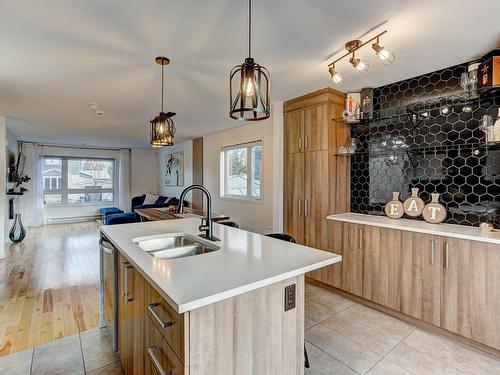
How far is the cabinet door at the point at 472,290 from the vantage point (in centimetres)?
185

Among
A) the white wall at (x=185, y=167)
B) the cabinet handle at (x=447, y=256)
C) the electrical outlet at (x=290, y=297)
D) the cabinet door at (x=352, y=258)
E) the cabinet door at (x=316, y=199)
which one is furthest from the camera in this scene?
the white wall at (x=185, y=167)

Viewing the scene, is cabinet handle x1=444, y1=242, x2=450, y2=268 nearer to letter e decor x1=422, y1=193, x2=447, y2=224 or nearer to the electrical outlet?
letter e decor x1=422, y1=193, x2=447, y2=224

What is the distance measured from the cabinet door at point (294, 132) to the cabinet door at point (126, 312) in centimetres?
241

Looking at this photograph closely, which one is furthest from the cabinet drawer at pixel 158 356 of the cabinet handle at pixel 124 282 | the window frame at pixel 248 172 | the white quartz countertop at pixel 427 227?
the window frame at pixel 248 172

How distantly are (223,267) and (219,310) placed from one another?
9.3 inches

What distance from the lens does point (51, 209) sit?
7645 mm

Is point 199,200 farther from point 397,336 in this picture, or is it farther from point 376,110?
point 397,336

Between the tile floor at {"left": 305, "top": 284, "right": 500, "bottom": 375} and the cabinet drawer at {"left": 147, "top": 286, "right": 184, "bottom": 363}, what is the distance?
120cm

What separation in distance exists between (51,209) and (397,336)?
8918 millimetres

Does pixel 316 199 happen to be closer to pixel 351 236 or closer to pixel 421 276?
pixel 351 236

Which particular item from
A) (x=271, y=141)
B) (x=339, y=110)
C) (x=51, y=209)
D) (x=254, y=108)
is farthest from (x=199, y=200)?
(x=254, y=108)

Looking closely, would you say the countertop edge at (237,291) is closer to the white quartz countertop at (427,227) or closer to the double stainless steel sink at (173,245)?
the double stainless steel sink at (173,245)

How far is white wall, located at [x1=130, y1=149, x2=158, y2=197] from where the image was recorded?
859 cm

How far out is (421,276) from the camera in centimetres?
221
